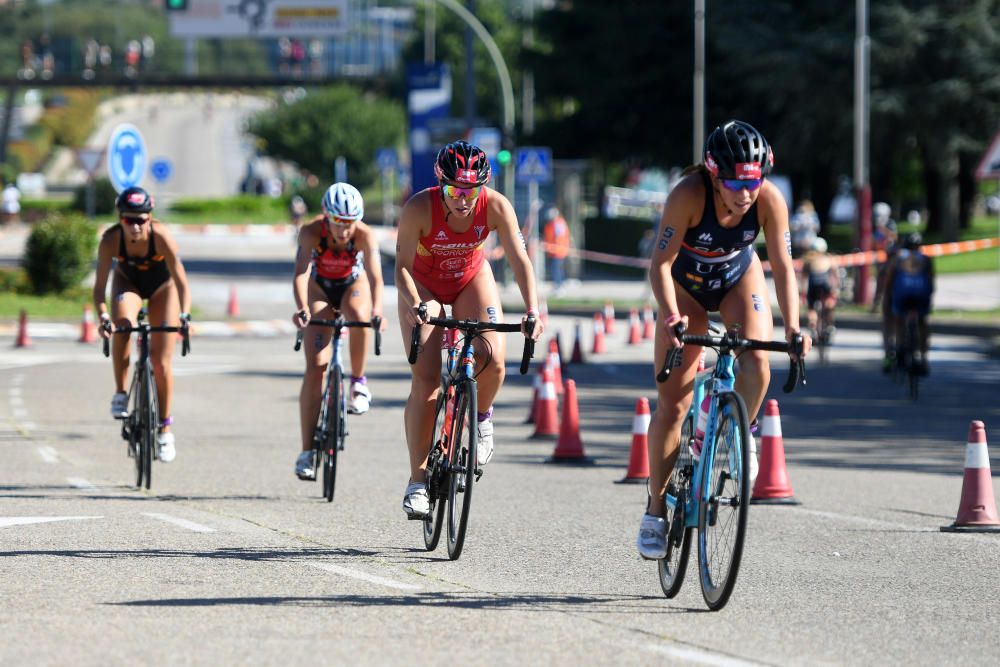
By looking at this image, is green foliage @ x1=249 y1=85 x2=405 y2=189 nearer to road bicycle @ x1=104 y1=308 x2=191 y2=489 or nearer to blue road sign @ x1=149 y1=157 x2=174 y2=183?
blue road sign @ x1=149 y1=157 x2=174 y2=183

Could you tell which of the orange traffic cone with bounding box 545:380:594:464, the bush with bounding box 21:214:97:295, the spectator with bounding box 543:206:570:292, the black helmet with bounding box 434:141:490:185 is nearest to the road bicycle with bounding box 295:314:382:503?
the black helmet with bounding box 434:141:490:185

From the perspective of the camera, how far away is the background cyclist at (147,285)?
12.2 metres

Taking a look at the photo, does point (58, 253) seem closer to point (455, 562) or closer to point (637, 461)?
point (637, 461)

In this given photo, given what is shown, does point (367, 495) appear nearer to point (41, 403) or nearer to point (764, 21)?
point (41, 403)

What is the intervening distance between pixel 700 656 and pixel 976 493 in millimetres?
4262

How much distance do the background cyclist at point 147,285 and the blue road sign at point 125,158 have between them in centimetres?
1092

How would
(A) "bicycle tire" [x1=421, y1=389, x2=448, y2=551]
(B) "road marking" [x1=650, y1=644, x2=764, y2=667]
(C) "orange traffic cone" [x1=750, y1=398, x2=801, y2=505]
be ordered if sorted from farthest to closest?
(C) "orange traffic cone" [x1=750, y1=398, x2=801, y2=505], (A) "bicycle tire" [x1=421, y1=389, x2=448, y2=551], (B) "road marking" [x1=650, y1=644, x2=764, y2=667]

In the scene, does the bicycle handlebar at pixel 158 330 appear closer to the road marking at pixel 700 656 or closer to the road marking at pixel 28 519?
the road marking at pixel 28 519

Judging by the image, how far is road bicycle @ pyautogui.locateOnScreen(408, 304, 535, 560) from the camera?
8742 mm

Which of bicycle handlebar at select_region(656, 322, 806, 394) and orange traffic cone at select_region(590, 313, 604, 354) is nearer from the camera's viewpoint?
bicycle handlebar at select_region(656, 322, 806, 394)

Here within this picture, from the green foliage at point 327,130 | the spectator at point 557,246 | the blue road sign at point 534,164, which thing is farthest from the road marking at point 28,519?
the green foliage at point 327,130

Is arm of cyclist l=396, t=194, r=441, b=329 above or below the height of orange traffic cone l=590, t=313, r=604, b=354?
above

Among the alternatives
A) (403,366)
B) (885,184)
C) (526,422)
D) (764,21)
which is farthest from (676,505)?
(885,184)

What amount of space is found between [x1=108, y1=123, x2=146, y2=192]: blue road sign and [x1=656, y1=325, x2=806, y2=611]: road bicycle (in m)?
16.3
